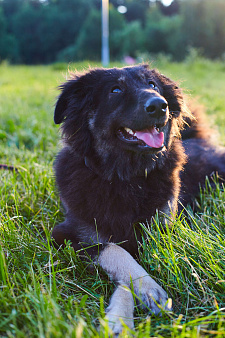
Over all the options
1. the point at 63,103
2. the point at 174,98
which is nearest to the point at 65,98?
the point at 63,103

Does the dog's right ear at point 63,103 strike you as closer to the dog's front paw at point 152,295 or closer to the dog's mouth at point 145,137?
the dog's mouth at point 145,137

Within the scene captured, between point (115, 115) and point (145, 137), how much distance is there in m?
0.30

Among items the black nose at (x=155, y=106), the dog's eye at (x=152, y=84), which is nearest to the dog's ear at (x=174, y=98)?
the dog's eye at (x=152, y=84)

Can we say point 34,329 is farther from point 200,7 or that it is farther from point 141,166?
point 200,7

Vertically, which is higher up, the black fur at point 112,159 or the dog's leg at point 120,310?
the black fur at point 112,159

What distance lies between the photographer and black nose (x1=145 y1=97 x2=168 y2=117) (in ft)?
7.41

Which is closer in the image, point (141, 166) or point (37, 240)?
point (37, 240)

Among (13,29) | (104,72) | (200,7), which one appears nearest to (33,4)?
(13,29)

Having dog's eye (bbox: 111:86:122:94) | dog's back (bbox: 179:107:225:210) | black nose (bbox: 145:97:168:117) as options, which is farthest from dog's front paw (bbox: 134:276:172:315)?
dog's eye (bbox: 111:86:122:94)

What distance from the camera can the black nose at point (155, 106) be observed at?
7.41ft

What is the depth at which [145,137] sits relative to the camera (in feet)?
7.87

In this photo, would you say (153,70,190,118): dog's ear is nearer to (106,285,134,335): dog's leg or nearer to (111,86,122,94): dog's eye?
(111,86,122,94): dog's eye

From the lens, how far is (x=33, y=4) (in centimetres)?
5703

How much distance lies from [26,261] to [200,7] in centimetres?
4572
